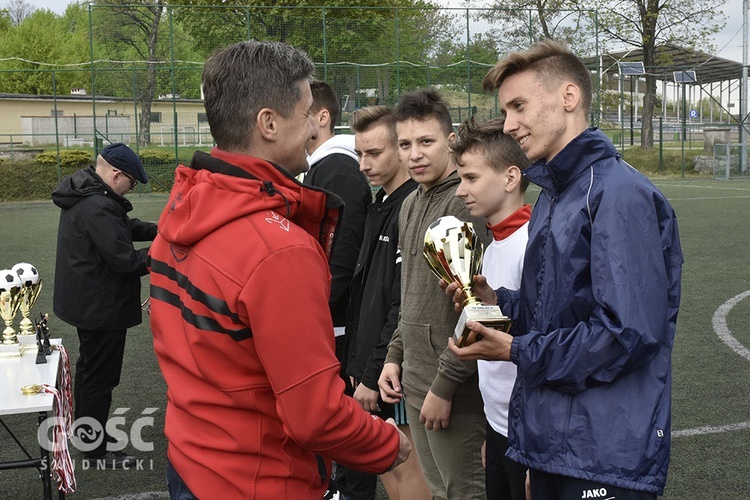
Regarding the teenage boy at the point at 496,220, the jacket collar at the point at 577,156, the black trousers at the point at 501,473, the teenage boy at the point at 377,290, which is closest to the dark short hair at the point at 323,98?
the teenage boy at the point at 377,290

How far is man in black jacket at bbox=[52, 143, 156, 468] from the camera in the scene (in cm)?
533

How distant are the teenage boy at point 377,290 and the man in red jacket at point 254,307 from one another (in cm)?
171

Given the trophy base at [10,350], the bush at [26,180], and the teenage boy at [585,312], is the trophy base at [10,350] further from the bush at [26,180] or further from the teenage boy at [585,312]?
the bush at [26,180]

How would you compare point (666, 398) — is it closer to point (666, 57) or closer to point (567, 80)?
point (567, 80)

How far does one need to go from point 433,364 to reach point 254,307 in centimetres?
169

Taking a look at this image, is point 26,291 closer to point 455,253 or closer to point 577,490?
point 455,253

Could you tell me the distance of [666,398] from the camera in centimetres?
222

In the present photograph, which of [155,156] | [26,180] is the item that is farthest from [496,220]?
[26,180]

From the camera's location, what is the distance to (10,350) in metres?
4.74

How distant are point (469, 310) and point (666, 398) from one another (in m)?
0.59

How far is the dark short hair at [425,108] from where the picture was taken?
3.86 meters

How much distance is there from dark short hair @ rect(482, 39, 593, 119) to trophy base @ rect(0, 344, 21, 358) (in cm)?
355

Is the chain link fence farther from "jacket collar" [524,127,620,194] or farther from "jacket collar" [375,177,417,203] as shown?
"jacket collar" [524,127,620,194]

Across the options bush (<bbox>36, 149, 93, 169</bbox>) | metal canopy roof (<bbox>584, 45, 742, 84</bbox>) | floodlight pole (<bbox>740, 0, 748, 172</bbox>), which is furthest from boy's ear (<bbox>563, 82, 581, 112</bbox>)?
metal canopy roof (<bbox>584, 45, 742, 84</bbox>)
